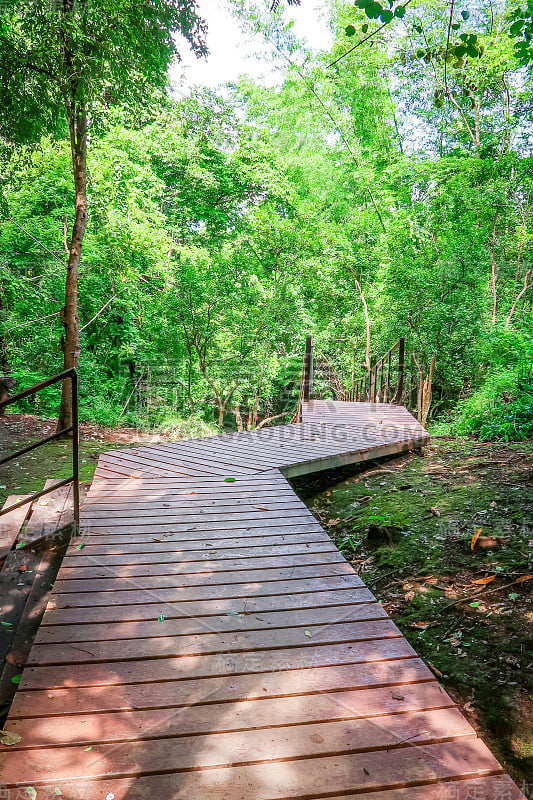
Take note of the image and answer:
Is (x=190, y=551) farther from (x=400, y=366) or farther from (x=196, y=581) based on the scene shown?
(x=400, y=366)

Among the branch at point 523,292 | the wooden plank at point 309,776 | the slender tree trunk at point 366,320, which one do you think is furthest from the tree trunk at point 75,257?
the branch at point 523,292

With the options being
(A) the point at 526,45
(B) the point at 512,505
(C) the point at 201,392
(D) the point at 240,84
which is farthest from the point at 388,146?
(B) the point at 512,505

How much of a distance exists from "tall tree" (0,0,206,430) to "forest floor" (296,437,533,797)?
4472mm

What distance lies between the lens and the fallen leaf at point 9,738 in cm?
141

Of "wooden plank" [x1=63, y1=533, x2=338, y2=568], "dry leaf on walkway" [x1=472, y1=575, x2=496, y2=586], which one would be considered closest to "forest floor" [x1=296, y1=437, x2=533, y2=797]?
"dry leaf on walkway" [x1=472, y1=575, x2=496, y2=586]

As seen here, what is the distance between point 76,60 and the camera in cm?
529

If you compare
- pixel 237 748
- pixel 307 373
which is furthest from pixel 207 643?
pixel 307 373

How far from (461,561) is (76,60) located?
6.16 meters

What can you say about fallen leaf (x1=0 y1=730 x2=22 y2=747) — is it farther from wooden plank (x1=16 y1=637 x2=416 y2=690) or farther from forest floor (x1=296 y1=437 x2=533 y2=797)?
forest floor (x1=296 y1=437 x2=533 y2=797)

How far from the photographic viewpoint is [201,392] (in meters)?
13.4

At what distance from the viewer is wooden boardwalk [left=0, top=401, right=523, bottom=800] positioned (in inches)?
52.2

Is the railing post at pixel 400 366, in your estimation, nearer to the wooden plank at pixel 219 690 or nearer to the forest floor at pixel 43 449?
the forest floor at pixel 43 449

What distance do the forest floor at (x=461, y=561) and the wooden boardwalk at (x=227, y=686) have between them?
1.78ft

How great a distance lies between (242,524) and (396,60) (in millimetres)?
14269
